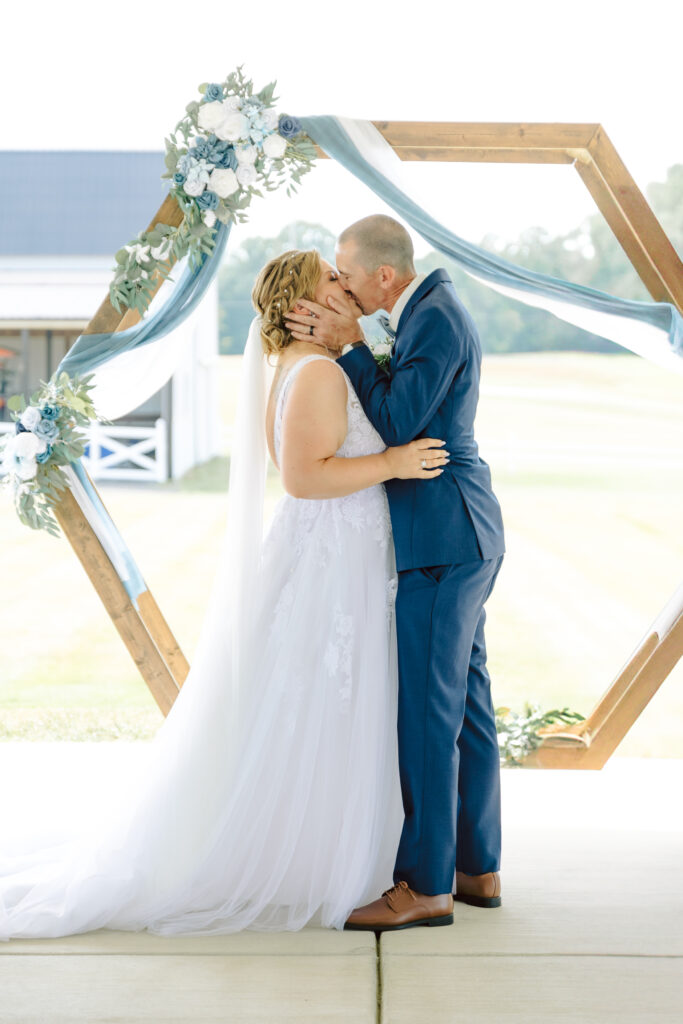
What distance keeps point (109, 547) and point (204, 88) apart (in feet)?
5.19

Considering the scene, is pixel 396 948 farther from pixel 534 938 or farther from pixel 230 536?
pixel 230 536

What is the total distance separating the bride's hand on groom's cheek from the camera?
2322 mm

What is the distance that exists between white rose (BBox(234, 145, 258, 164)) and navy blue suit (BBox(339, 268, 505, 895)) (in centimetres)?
105

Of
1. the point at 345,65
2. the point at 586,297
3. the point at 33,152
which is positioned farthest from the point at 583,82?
the point at 586,297

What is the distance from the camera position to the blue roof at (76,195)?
15.4 m

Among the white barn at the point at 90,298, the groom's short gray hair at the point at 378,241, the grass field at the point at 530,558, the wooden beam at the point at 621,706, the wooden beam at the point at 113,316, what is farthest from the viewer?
the white barn at the point at 90,298

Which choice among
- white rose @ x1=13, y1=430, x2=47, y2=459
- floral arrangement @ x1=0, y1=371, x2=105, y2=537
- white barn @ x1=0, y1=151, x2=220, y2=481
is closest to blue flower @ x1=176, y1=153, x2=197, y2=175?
floral arrangement @ x1=0, y1=371, x2=105, y2=537

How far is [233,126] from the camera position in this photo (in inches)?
117

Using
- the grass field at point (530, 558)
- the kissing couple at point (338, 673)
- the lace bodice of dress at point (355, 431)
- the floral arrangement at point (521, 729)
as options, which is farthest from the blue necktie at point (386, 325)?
the grass field at point (530, 558)

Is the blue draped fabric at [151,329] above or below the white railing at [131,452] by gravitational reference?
below

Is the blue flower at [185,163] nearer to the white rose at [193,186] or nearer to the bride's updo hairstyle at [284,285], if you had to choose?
the white rose at [193,186]

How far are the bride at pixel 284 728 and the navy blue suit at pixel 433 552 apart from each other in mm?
65

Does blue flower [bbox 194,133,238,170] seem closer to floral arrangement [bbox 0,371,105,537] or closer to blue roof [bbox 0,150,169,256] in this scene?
floral arrangement [bbox 0,371,105,537]

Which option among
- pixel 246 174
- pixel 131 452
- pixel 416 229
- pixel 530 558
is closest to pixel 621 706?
pixel 416 229
